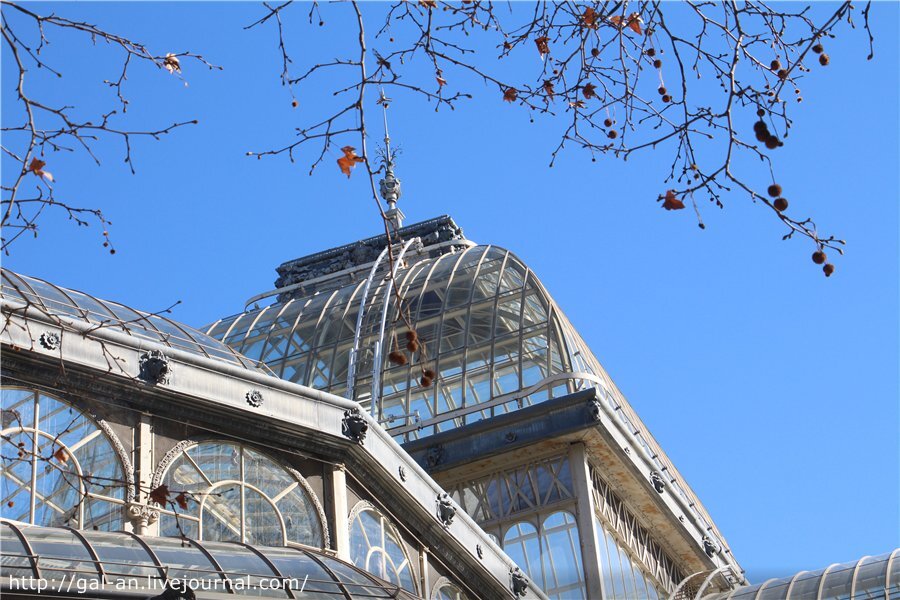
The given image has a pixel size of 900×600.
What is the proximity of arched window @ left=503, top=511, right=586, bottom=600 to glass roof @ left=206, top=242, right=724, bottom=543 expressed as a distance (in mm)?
2572

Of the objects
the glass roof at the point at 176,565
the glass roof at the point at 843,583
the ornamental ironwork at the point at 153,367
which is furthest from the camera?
the glass roof at the point at 843,583

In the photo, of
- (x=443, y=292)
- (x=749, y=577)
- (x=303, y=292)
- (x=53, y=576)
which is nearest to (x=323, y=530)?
(x=53, y=576)

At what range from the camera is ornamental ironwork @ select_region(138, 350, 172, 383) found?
19.1 meters

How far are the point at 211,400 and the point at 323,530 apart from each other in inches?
94.0

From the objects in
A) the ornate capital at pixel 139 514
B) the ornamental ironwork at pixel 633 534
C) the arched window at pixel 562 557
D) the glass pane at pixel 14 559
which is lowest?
the glass pane at pixel 14 559

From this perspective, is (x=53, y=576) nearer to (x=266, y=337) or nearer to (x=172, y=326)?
(x=172, y=326)

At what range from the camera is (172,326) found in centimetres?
2350

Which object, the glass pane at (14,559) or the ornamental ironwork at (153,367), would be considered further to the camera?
the ornamental ironwork at (153,367)

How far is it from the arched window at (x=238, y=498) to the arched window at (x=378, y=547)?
759 millimetres

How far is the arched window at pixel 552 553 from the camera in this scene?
1216 inches

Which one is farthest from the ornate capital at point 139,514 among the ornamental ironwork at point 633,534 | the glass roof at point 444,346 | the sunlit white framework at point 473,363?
the ornamental ironwork at point 633,534

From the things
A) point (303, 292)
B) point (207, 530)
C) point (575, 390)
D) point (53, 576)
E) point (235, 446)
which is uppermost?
point (303, 292)

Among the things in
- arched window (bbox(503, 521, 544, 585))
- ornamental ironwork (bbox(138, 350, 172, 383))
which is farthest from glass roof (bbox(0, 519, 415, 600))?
arched window (bbox(503, 521, 544, 585))

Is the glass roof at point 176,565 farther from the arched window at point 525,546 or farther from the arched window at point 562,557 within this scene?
the arched window at point 525,546
